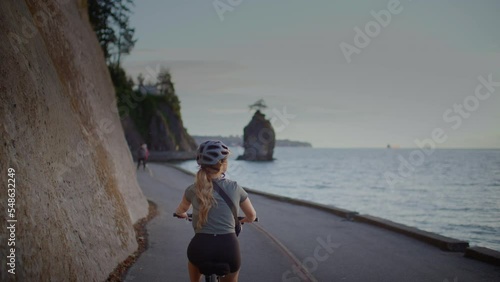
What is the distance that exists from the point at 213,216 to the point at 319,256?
565cm

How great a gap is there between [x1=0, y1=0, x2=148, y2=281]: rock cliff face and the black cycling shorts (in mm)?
1587

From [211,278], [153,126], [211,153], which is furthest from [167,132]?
[211,278]

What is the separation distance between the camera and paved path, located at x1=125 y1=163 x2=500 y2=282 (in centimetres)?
798

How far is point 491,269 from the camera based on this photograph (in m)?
8.55

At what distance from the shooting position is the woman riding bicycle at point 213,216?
4.18 meters

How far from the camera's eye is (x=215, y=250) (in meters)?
4.16

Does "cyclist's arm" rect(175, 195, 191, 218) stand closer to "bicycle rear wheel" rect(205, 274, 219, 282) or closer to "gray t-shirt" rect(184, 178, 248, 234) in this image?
"gray t-shirt" rect(184, 178, 248, 234)

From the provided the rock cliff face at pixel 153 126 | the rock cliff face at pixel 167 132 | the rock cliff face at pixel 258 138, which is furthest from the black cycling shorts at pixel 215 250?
the rock cliff face at pixel 258 138

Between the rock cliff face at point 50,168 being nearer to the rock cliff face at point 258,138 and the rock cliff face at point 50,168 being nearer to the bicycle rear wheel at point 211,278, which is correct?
the bicycle rear wheel at point 211,278

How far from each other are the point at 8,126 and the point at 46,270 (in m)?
1.52

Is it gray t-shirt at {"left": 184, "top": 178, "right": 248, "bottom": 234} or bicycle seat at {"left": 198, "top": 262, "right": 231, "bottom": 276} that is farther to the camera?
gray t-shirt at {"left": 184, "top": 178, "right": 248, "bottom": 234}

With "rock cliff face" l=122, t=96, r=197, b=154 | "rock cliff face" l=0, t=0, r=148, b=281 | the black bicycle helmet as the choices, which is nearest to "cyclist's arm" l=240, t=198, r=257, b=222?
the black bicycle helmet

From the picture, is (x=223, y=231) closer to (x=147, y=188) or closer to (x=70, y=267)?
(x=70, y=267)

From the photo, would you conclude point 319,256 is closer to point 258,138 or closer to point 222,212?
point 222,212
